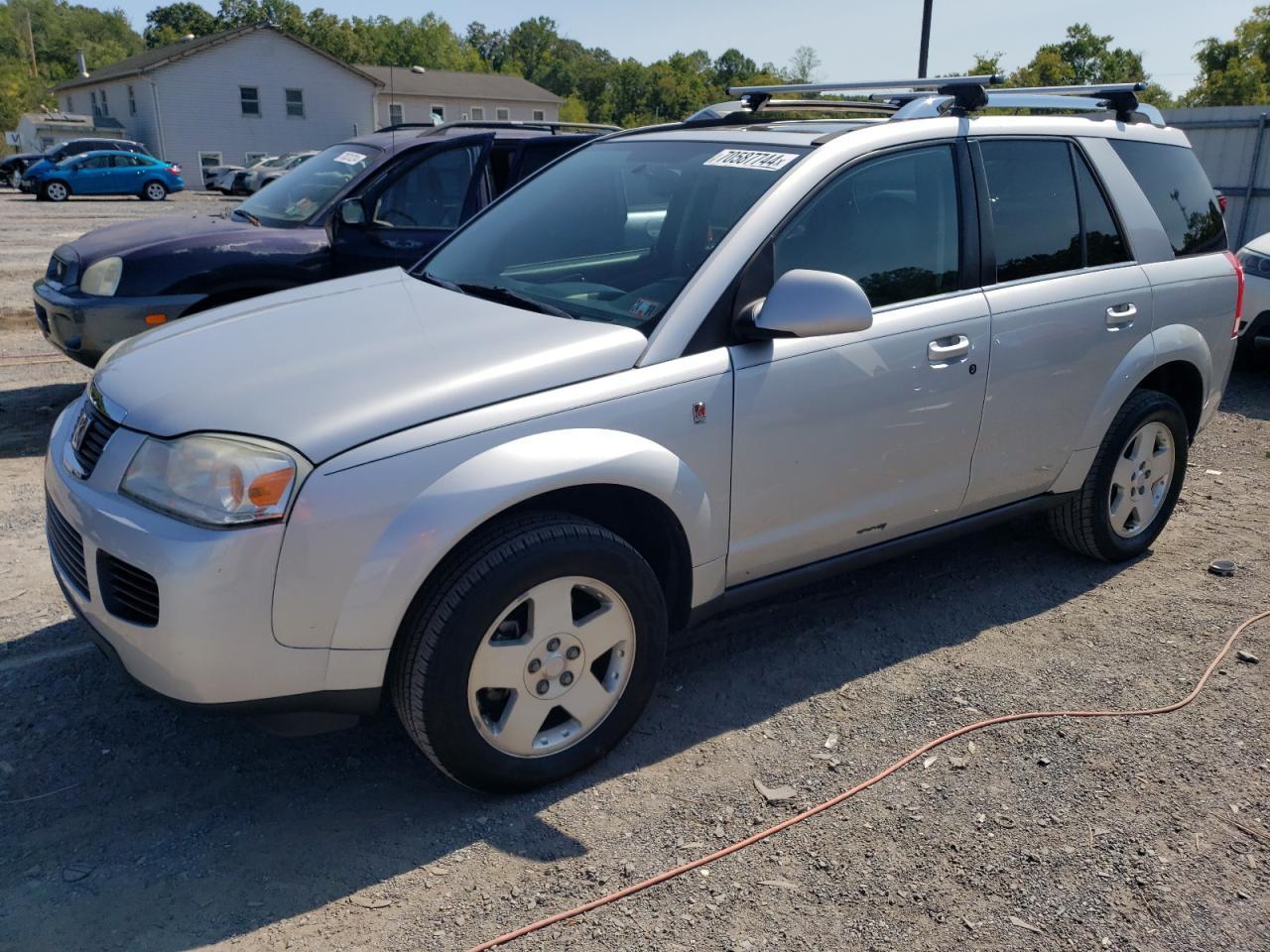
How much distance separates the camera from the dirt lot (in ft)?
8.64

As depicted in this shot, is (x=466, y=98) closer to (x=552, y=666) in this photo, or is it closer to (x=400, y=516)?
(x=552, y=666)

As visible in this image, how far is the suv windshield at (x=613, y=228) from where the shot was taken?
340 centimetres

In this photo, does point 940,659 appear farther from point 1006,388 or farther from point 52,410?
point 52,410

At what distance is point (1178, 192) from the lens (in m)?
4.78

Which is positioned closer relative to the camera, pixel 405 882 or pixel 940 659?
pixel 405 882

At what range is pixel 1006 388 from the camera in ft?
12.9

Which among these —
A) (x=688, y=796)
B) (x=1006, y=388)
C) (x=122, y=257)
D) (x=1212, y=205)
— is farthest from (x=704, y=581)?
(x=122, y=257)

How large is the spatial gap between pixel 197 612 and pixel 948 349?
2.55 m

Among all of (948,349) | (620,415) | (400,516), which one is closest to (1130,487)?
(948,349)

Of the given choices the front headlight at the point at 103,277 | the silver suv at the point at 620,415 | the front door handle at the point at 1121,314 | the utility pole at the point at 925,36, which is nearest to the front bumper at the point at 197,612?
the silver suv at the point at 620,415

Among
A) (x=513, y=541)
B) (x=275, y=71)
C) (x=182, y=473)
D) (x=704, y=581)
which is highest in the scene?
(x=275, y=71)

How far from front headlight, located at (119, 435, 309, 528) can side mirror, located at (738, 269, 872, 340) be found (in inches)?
55.6

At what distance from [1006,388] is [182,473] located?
2.83 meters

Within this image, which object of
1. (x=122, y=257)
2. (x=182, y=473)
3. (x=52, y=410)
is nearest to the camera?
(x=182, y=473)
